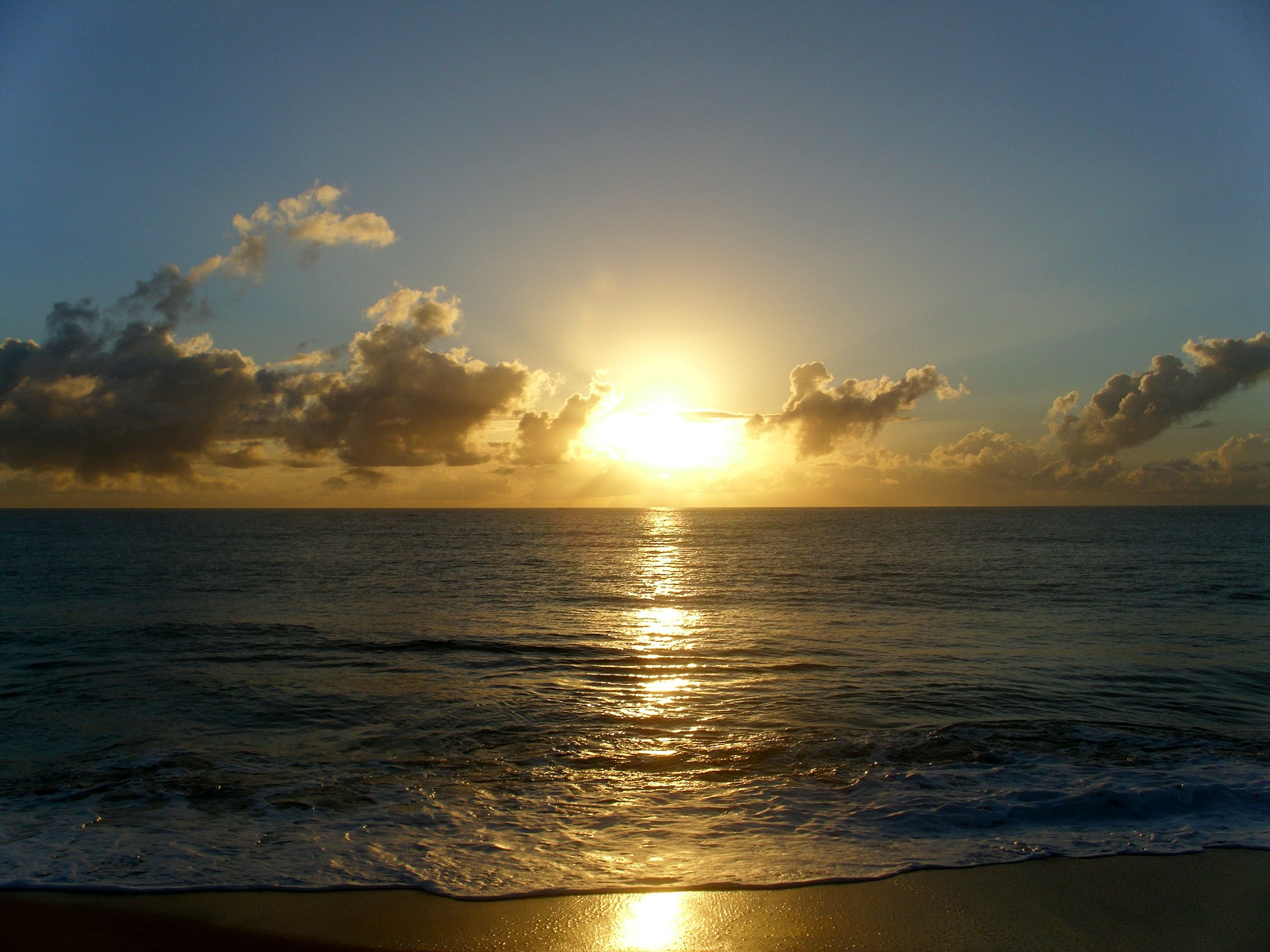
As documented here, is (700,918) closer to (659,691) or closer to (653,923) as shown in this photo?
(653,923)

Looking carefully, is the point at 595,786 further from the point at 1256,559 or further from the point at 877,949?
the point at 1256,559

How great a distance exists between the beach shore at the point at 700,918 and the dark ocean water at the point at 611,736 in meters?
0.38

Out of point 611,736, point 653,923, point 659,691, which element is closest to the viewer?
point 653,923

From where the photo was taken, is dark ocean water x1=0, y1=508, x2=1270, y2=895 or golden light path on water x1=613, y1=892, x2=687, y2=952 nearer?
Result: golden light path on water x1=613, y1=892, x2=687, y2=952

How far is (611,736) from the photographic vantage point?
42.8ft

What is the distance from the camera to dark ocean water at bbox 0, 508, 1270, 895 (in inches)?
325

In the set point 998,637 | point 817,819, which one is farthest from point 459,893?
point 998,637

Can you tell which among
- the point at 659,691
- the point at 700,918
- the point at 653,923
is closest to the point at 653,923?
the point at 653,923

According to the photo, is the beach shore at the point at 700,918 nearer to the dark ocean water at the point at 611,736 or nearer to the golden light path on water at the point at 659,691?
the golden light path on water at the point at 659,691

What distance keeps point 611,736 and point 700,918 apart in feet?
21.3

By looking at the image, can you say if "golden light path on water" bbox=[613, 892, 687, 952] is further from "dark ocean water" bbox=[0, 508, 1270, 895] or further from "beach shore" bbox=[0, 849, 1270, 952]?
"dark ocean water" bbox=[0, 508, 1270, 895]

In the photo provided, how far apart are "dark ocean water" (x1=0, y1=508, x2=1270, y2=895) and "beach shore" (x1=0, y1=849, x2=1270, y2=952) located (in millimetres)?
378

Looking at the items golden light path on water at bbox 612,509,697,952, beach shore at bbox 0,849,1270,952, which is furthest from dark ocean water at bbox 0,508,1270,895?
beach shore at bbox 0,849,1270,952

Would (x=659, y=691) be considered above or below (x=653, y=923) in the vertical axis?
below
